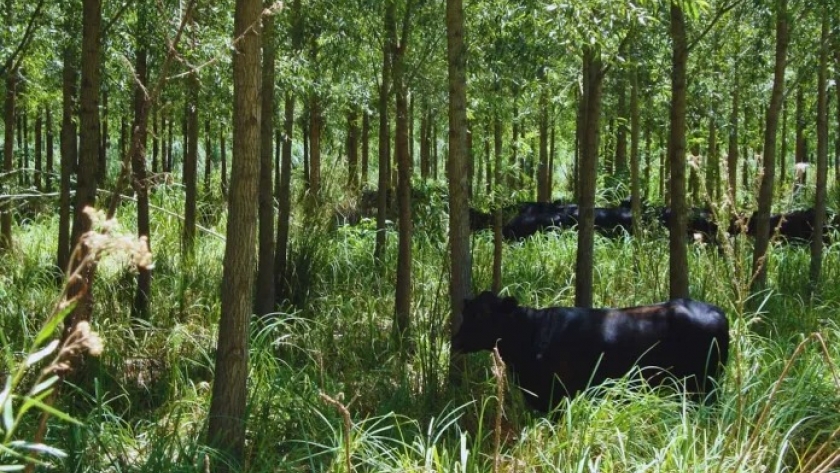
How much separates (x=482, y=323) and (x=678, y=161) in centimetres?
257

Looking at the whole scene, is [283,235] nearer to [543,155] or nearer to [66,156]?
[66,156]

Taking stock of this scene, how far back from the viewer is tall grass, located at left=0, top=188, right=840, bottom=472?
484 cm

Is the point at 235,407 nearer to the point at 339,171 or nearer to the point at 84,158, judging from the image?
the point at 84,158

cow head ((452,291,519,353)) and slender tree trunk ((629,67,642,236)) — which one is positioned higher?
slender tree trunk ((629,67,642,236))

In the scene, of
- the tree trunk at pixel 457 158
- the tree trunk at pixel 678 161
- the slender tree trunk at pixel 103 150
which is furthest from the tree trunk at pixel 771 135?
the slender tree trunk at pixel 103 150

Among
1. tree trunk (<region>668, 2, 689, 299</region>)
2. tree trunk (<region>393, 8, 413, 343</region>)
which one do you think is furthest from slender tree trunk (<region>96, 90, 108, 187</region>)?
tree trunk (<region>668, 2, 689, 299</region>)

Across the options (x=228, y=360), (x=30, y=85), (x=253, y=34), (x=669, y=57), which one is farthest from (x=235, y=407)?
(x=30, y=85)

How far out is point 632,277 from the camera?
32.9 ft

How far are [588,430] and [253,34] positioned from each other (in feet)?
10.2

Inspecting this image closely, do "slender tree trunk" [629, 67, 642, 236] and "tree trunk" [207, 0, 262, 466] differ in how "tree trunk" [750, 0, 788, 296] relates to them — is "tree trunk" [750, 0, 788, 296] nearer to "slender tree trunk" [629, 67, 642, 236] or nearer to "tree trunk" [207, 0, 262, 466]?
"slender tree trunk" [629, 67, 642, 236]

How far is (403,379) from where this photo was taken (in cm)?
654

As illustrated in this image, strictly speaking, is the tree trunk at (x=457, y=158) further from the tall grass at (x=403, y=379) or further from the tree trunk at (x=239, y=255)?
the tree trunk at (x=239, y=255)

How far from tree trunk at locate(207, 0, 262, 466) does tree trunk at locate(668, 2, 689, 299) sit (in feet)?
14.2

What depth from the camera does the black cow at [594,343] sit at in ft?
21.1
